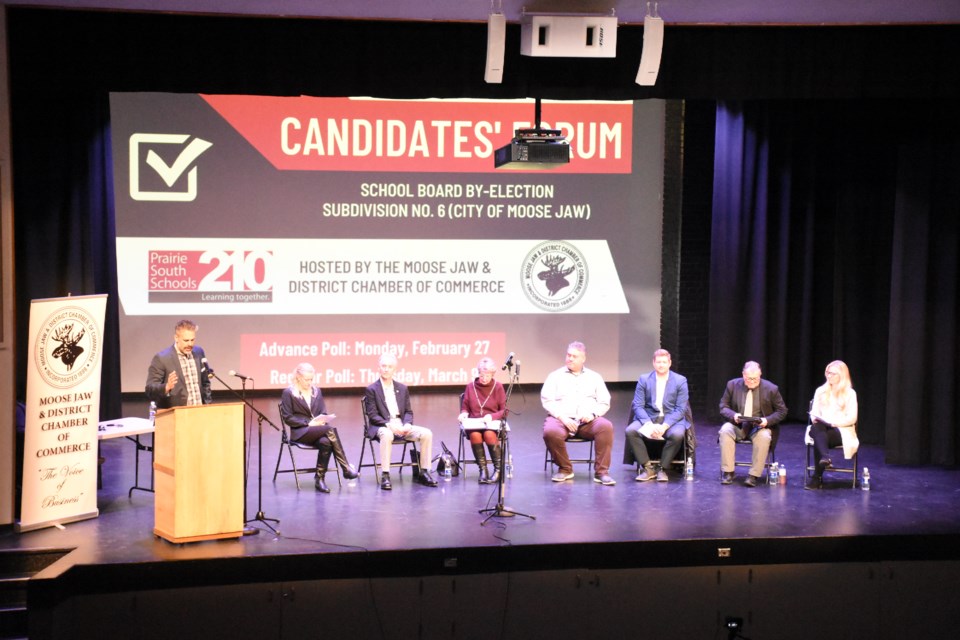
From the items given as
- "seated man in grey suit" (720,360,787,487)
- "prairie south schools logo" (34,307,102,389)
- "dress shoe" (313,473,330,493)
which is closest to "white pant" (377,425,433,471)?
"dress shoe" (313,473,330,493)

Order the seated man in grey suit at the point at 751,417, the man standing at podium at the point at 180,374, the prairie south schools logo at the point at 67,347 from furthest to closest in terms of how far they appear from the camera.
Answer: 1. the seated man in grey suit at the point at 751,417
2. the man standing at podium at the point at 180,374
3. the prairie south schools logo at the point at 67,347

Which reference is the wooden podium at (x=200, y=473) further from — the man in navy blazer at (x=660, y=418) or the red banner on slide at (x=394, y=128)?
the red banner on slide at (x=394, y=128)

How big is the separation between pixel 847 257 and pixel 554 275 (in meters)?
3.23

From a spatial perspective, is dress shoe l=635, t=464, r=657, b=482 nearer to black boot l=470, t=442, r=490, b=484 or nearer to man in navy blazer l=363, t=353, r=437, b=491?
black boot l=470, t=442, r=490, b=484

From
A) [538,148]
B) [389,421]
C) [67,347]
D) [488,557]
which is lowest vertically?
[488,557]

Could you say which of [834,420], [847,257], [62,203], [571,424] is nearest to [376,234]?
[62,203]

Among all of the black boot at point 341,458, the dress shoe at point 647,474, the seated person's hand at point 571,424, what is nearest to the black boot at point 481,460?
the seated person's hand at point 571,424

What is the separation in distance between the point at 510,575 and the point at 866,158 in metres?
5.46

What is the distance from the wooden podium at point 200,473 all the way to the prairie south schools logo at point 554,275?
5735 mm

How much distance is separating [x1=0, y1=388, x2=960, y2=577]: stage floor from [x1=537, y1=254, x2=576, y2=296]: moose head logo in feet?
11.2

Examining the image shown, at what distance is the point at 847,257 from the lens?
31.3ft

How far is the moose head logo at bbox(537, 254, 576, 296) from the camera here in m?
11.5

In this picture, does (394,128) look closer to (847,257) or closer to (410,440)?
(410,440)

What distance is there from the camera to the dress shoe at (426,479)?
299 inches
